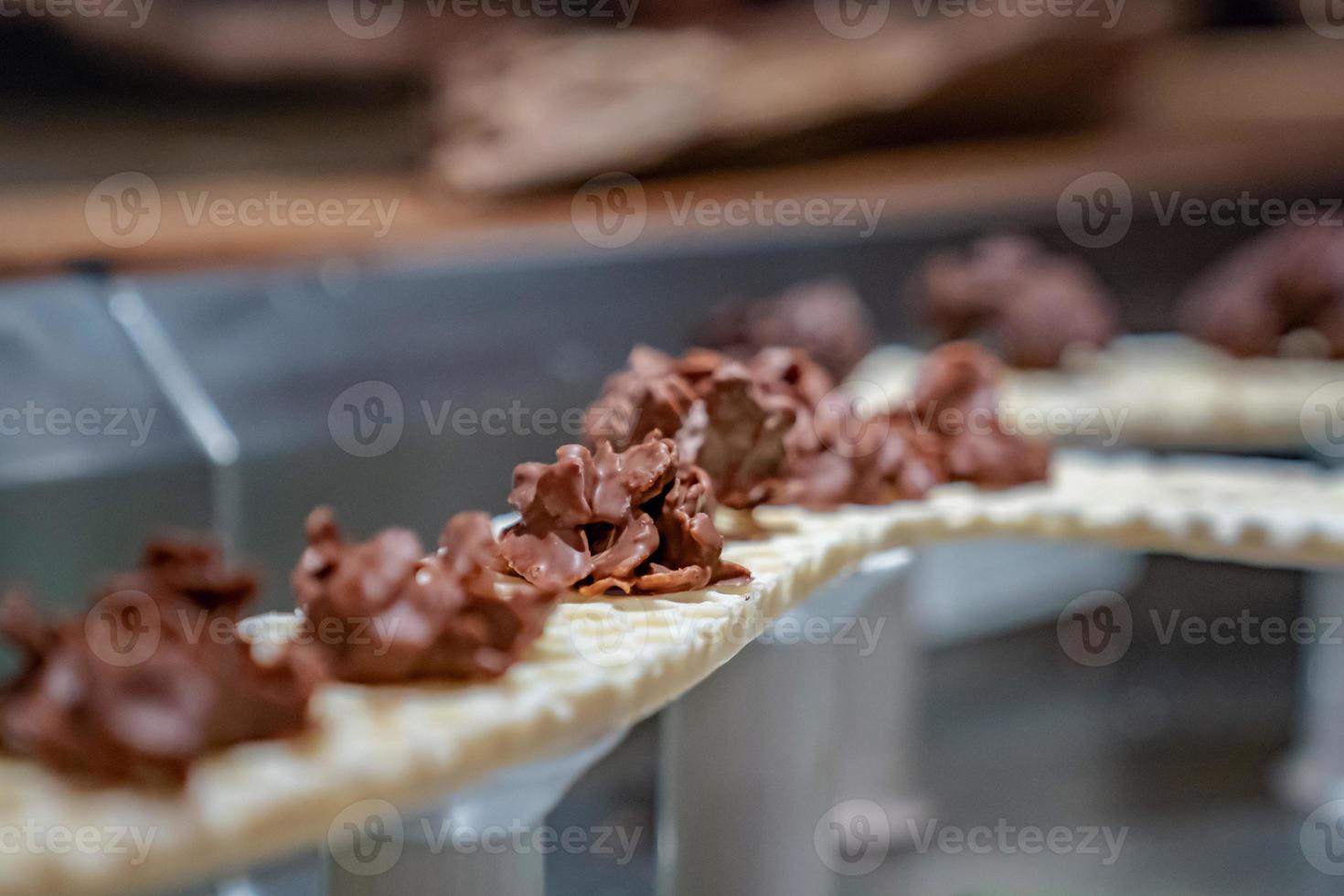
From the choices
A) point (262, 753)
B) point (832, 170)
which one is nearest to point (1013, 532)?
point (262, 753)

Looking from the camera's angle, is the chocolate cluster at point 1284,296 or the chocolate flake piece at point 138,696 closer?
the chocolate flake piece at point 138,696

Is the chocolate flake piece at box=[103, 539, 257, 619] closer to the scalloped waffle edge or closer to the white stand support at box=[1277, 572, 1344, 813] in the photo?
the scalloped waffle edge


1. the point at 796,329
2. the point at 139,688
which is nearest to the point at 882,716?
the point at 796,329

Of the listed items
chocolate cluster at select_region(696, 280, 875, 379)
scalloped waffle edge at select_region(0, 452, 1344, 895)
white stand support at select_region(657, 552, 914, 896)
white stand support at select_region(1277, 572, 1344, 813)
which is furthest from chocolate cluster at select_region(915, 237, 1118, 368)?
white stand support at select_region(657, 552, 914, 896)

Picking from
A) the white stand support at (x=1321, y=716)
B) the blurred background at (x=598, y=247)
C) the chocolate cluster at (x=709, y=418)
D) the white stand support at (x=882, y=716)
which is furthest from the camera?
the white stand support at (x=1321, y=716)

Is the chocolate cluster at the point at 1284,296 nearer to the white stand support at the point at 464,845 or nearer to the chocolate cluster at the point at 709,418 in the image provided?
the chocolate cluster at the point at 709,418

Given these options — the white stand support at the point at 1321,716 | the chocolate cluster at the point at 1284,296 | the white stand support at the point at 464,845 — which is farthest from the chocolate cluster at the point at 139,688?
the chocolate cluster at the point at 1284,296

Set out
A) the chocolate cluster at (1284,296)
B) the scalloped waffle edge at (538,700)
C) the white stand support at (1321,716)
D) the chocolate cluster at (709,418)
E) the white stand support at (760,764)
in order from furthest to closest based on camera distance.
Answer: the chocolate cluster at (1284,296) → the white stand support at (1321,716) → the white stand support at (760,764) → the chocolate cluster at (709,418) → the scalloped waffle edge at (538,700)

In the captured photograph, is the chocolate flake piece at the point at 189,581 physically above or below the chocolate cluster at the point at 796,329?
below
